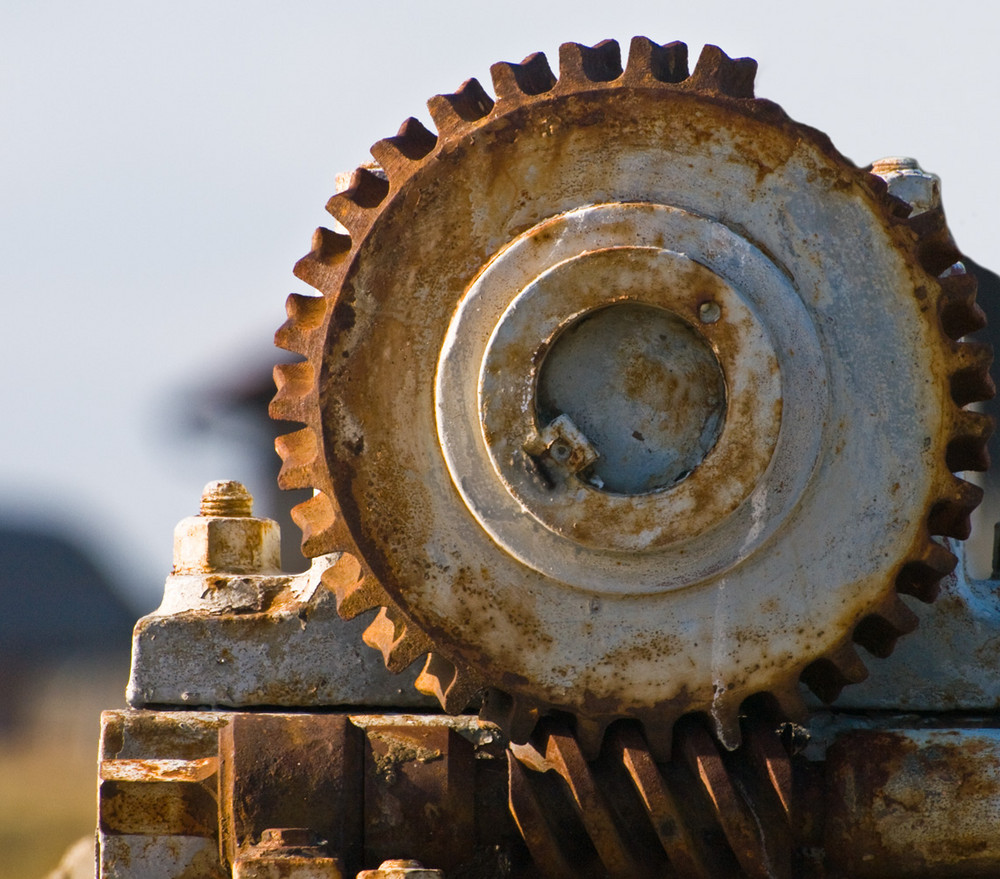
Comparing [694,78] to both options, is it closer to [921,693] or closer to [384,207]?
[384,207]

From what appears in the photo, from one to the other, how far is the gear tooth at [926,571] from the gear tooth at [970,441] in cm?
14

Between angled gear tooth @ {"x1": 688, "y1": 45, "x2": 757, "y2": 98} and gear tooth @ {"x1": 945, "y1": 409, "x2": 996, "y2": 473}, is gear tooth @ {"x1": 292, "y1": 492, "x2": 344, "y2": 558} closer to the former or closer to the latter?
angled gear tooth @ {"x1": 688, "y1": 45, "x2": 757, "y2": 98}

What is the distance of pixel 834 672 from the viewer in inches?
86.4

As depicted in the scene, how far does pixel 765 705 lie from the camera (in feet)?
7.26

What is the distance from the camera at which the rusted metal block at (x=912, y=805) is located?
2.17 m

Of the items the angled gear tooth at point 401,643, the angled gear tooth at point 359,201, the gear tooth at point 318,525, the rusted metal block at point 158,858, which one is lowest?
the rusted metal block at point 158,858

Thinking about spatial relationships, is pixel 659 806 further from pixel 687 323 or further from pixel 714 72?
pixel 714 72

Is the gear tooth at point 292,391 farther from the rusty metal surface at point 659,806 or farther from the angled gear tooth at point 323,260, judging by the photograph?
the rusty metal surface at point 659,806

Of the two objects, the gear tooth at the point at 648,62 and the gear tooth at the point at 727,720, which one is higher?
the gear tooth at the point at 648,62

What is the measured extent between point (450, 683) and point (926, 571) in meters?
0.79

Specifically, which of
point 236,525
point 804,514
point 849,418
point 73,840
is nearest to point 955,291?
point 849,418

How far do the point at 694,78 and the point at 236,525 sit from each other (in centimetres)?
122

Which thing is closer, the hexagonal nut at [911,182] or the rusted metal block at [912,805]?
the rusted metal block at [912,805]

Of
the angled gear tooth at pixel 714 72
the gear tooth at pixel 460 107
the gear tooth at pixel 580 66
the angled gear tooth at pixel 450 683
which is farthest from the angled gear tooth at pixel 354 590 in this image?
the angled gear tooth at pixel 714 72
